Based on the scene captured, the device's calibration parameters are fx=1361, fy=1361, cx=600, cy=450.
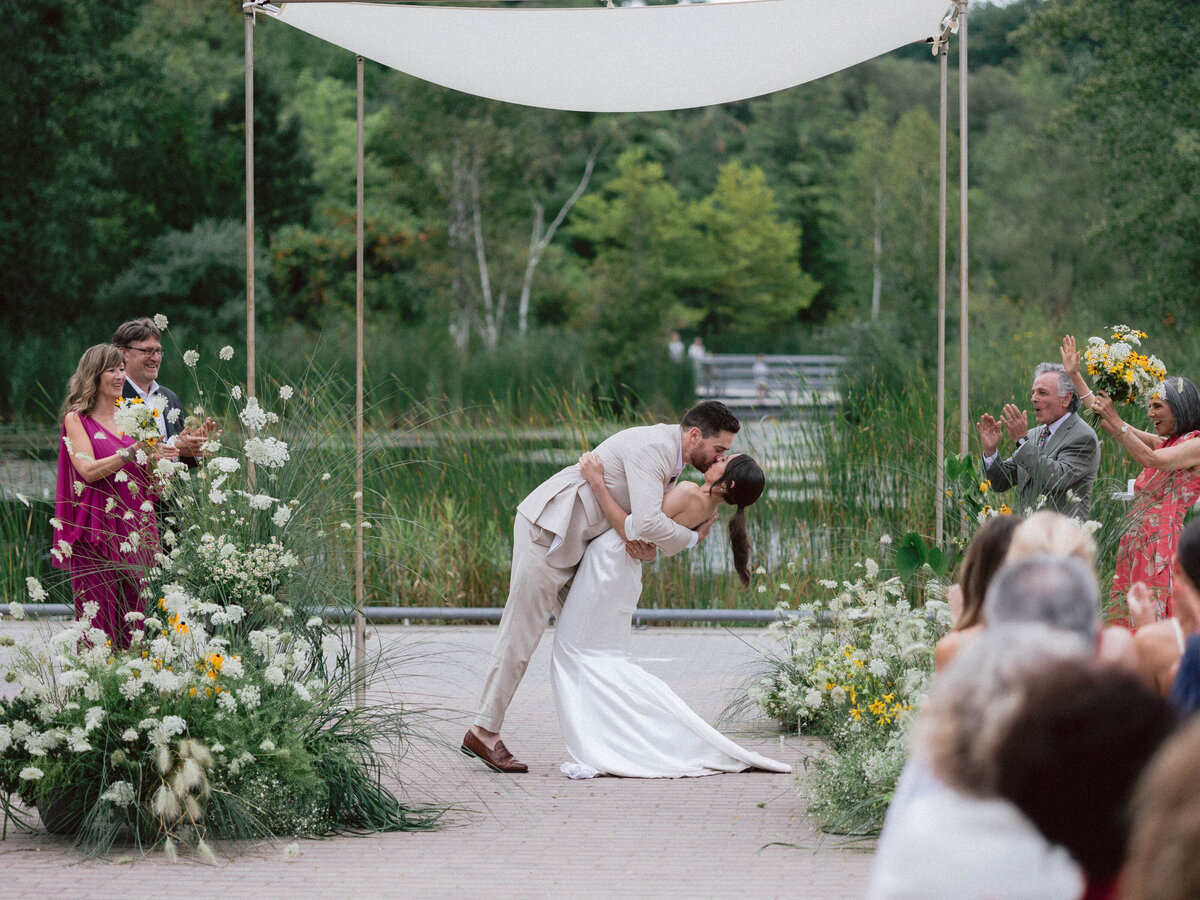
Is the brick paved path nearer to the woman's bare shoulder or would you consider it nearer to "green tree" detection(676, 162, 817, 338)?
the woman's bare shoulder

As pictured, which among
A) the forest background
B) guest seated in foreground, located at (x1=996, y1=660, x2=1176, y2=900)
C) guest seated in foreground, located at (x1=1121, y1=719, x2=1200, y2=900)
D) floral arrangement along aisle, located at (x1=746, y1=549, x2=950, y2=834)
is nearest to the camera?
guest seated in foreground, located at (x1=1121, y1=719, x2=1200, y2=900)

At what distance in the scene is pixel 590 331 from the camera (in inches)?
1253

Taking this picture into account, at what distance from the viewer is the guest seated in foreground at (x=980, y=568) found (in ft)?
8.83

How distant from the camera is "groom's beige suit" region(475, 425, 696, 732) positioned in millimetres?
5344

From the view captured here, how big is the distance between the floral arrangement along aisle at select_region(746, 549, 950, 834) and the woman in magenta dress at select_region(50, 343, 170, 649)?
2.53 meters

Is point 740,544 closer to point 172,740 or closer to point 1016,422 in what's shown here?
point 1016,422

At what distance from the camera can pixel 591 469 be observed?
547 cm

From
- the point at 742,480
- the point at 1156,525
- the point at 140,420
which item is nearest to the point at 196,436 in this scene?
the point at 140,420

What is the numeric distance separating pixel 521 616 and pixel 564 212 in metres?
33.0

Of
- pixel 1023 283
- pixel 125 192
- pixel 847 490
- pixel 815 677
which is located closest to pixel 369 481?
pixel 847 490

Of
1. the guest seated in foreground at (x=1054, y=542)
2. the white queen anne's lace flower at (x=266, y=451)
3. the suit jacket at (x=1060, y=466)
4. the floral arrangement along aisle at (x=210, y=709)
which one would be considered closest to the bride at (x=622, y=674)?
the floral arrangement along aisle at (x=210, y=709)

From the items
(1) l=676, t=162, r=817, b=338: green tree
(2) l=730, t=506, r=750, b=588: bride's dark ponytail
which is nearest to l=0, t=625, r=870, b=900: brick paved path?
(2) l=730, t=506, r=750, b=588: bride's dark ponytail

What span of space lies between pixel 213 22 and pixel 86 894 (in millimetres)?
39551

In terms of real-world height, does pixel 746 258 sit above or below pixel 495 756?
above
